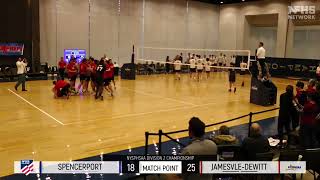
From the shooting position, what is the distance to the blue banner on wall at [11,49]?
19594 mm

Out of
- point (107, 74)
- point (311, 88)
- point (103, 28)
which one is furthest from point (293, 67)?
point (311, 88)

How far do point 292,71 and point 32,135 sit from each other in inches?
872

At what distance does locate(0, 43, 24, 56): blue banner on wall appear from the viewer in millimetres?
19594

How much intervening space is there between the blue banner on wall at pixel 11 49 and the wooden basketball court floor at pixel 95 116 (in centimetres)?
283

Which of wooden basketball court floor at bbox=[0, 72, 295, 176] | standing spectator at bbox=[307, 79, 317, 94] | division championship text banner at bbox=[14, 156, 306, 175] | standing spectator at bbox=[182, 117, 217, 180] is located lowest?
wooden basketball court floor at bbox=[0, 72, 295, 176]

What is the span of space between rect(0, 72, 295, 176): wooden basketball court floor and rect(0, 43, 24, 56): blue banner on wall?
2.83 m

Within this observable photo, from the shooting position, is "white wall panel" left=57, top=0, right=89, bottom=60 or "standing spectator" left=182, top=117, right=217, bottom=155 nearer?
"standing spectator" left=182, top=117, right=217, bottom=155

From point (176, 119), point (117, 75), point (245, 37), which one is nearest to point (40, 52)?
point (117, 75)

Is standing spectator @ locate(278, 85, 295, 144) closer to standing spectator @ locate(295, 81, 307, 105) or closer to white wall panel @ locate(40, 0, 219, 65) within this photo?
standing spectator @ locate(295, 81, 307, 105)

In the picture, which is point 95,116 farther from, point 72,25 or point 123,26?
point 123,26

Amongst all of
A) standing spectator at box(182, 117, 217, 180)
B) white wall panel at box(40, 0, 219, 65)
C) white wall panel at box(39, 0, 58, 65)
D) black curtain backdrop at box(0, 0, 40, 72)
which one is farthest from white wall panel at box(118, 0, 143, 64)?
standing spectator at box(182, 117, 217, 180)

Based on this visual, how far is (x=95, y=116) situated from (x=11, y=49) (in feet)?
38.0

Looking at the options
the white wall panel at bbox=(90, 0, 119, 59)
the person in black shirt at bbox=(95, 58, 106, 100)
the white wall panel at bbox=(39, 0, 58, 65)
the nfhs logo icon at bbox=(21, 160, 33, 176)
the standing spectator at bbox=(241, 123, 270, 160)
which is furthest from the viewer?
the white wall panel at bbox=(90, 0, 119, 59)

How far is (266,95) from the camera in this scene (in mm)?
13523
